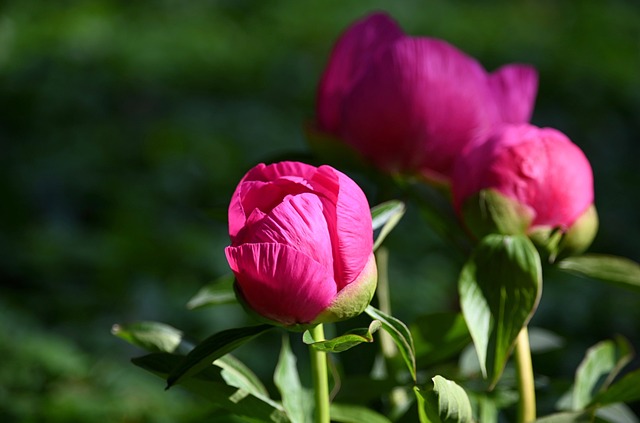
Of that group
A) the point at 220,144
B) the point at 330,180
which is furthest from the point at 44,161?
the point at 330,180

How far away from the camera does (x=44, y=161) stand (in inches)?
65.3

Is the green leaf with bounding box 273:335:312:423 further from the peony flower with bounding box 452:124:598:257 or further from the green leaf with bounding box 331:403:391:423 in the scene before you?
the peony flower with bounding box 452:124:598:257

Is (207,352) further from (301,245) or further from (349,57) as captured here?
(349,57)

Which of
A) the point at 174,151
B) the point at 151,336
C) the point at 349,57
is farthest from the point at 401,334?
the point at 174,151

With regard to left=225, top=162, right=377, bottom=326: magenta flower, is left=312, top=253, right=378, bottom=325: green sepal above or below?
below

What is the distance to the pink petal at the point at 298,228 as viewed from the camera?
0.40 metres

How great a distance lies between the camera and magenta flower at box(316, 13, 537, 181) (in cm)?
57

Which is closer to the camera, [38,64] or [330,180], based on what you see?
[330,180]

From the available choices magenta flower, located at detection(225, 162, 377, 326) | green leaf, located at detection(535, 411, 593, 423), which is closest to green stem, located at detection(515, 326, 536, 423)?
green leaf, located at detection(535, 411, 593, 423)

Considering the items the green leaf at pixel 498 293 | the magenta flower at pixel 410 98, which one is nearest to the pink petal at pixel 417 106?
the magenta flower at pixel 410 98

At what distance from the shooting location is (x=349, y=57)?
23.8 inches

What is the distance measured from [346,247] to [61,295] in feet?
3.03

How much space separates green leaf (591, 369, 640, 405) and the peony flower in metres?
0.08

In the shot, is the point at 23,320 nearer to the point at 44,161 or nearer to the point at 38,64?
the point at 44,161
